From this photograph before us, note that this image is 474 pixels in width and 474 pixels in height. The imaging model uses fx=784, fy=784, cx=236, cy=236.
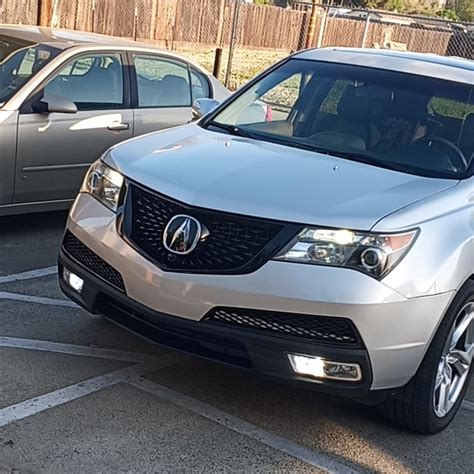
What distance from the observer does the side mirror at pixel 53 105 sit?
20.1ft

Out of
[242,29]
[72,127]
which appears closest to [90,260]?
[72,127]

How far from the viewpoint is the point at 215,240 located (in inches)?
140

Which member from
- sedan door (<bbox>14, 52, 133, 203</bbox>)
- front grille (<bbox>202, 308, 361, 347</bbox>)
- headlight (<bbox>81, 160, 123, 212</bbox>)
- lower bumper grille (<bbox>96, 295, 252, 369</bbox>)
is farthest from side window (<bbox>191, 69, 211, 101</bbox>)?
front grille (<bbox>202, 308, 361, 347</bbox>)

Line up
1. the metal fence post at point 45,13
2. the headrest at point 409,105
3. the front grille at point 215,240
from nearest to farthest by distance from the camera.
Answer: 1. the front grille at point 215,240
2. the headrest at point 409,105
3. the metal fence post at point 45,13

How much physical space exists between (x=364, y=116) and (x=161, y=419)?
220 centimetres

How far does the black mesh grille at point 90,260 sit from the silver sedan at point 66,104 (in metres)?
2.18

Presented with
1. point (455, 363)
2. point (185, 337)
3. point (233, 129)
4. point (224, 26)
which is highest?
point (233, 129)

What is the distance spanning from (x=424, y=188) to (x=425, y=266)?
0.58m

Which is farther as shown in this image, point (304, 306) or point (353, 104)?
point (353, 104)

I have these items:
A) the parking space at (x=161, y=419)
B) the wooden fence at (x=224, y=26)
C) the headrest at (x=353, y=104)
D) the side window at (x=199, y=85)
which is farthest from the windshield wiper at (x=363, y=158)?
the wooden fence at (x=224, y=26)

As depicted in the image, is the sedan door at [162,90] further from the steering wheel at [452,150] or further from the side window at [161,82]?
the steering wheel at [452,150]

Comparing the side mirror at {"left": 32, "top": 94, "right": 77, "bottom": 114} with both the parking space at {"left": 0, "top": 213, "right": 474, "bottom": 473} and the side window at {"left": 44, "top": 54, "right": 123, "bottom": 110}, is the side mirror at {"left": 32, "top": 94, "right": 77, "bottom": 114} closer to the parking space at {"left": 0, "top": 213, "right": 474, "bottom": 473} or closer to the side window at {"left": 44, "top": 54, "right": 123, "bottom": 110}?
the side window at {"left": 44, "top": 54, "right": 123, "bottom": 110}

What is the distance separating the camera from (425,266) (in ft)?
11.5

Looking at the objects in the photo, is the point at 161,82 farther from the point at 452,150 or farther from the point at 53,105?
the point at 452,150
